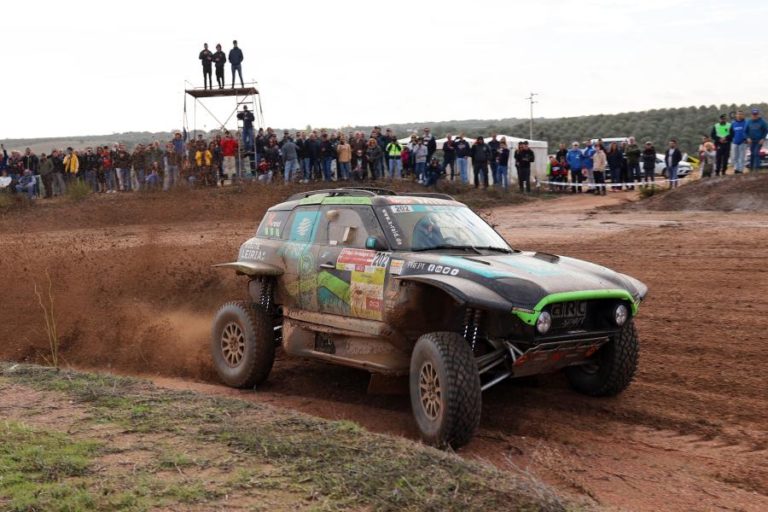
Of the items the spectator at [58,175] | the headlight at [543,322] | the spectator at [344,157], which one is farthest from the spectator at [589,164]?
the headlight at [543,322]

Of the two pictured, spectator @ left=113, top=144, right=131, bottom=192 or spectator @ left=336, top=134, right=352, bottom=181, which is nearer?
spectator @ left=336, top=134, right=352, bottom=181

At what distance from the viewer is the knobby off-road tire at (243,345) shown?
9.27 metres

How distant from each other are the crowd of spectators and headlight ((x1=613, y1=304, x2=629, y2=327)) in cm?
1940

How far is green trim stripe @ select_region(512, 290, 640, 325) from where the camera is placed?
681 cm

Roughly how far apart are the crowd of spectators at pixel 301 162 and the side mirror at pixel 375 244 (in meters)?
18.6

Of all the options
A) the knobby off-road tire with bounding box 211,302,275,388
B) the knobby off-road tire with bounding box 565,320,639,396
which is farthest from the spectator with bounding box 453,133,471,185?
the knobby off-road tire with bounding box 565,320,639,396

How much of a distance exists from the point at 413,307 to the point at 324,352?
1.47m

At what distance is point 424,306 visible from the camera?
25.1ft

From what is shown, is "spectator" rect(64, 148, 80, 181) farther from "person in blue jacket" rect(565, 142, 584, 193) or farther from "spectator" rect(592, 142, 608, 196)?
"spectator" rect(592, 142, 608, 196)

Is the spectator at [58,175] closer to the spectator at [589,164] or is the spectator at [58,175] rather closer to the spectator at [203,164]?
the spectator at [203,164]

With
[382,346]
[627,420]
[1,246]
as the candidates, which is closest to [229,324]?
[382,346]

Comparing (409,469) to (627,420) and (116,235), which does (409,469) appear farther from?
(116,235)

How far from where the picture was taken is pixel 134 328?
1215 centimetres

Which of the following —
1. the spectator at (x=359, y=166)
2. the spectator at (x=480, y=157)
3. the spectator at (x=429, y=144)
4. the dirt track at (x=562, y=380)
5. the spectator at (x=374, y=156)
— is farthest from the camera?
the spectator at (x=429, y=144)
